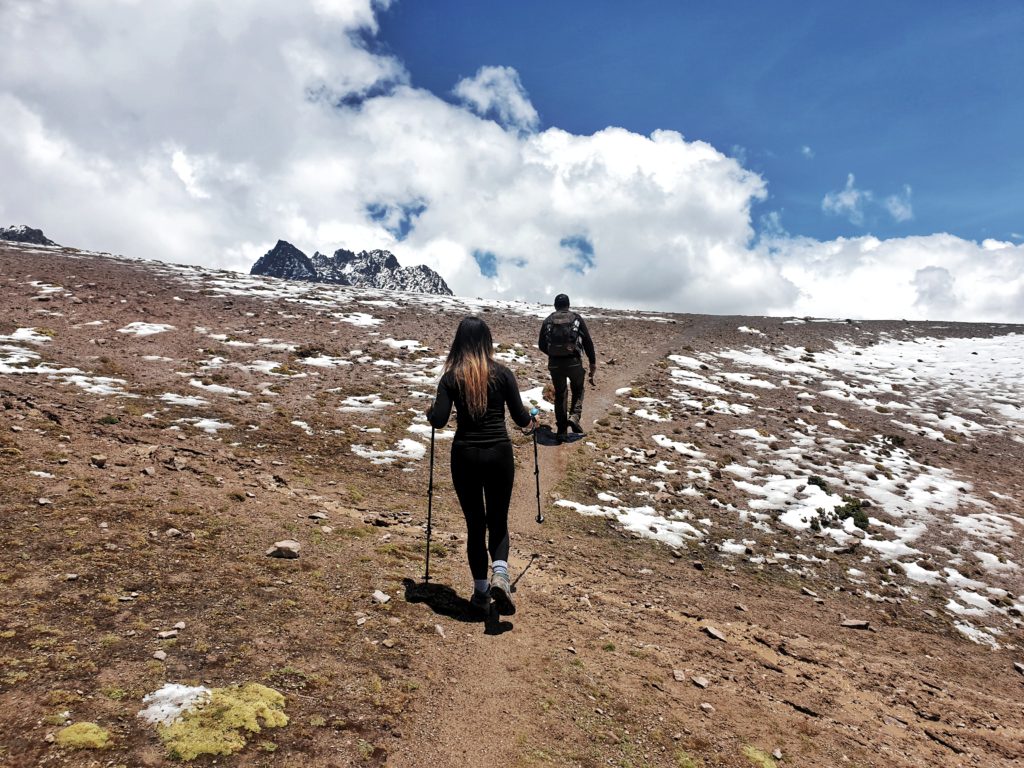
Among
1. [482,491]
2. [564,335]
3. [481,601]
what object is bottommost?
[481,601]

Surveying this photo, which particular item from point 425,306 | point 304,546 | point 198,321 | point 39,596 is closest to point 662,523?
point 304,546

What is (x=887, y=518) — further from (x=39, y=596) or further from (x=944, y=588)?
(x=39, y=596)

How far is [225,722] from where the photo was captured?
4117mm

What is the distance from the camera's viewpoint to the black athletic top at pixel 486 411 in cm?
Result: 635

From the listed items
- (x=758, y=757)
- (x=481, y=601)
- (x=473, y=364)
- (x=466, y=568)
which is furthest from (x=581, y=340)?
(x=758, y=757)

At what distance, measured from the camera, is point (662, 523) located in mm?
10742

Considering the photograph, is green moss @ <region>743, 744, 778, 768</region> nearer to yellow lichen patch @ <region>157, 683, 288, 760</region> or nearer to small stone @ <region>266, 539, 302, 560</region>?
yellow lichen patch @ <region>157, 683, 288, 760</region>

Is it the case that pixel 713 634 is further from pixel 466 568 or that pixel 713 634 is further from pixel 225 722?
pixel 225 722

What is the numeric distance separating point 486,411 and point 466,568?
3038mm

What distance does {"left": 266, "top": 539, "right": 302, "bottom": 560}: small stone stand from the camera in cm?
706

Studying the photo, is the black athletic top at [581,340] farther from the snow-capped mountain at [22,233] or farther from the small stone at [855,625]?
the snow-capped mountain at [22,233]

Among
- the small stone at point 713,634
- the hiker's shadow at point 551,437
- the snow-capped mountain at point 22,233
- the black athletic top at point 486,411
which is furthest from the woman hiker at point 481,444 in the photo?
the snow-capped mountain at point 22,233

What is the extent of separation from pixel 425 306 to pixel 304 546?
25.5 m

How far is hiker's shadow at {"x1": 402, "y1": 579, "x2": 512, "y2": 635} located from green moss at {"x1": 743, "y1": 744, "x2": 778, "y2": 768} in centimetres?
280
